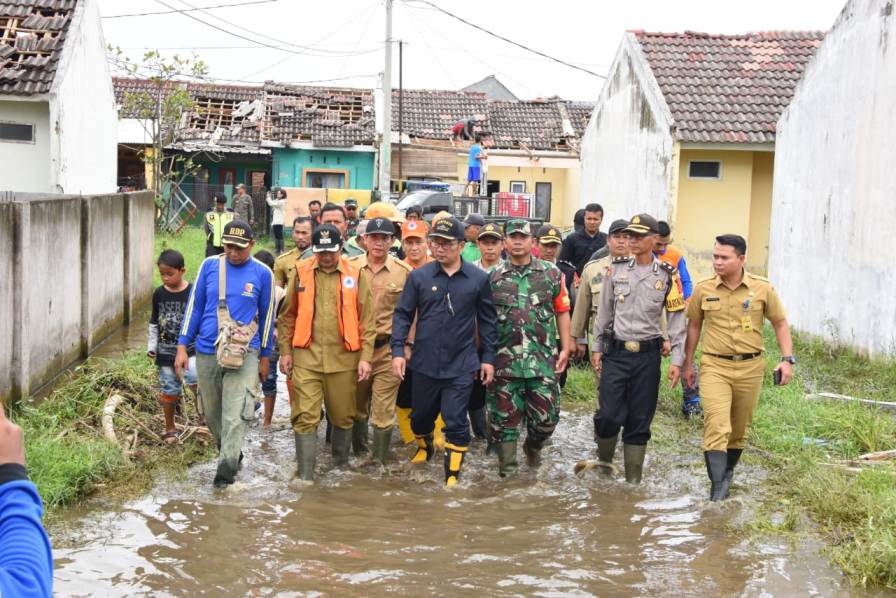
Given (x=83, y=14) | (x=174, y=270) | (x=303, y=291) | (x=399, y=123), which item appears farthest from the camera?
(x=399, y=123)

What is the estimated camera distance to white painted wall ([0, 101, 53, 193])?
20.5 metres

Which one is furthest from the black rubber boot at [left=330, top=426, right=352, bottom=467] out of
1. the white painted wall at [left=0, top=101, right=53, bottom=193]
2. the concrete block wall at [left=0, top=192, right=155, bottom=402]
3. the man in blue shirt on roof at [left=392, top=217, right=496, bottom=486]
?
the white painted wall at [left=0, top=101, right=53, bottom=193]

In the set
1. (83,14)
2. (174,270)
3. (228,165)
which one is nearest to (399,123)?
(228,165)

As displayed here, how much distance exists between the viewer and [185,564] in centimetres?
600

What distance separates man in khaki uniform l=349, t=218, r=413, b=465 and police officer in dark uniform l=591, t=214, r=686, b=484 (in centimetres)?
171

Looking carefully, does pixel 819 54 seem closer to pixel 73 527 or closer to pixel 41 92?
pixel 73 527

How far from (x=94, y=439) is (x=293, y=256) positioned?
103 inches

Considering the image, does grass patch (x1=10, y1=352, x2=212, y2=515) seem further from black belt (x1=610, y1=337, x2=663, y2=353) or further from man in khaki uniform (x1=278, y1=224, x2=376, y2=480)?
black belt (x1=610, y1=337, x2=663, y2=353)

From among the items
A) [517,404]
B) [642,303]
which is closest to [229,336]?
[517,404]

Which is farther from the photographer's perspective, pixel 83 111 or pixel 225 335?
pixel 83 111

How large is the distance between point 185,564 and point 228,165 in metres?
33.0

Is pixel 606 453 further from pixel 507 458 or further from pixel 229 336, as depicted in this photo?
pixel 229 336

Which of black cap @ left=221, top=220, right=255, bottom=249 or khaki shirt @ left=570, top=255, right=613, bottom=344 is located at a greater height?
black cap @ left=221, top=220, right=255, bottom=249

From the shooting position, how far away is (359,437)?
866 centimetres
